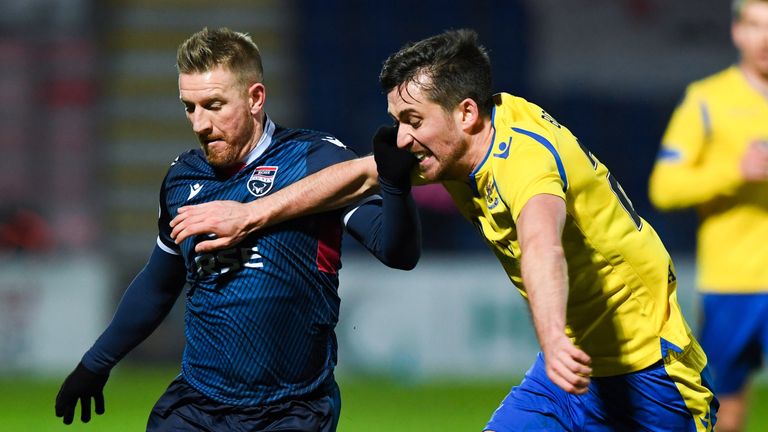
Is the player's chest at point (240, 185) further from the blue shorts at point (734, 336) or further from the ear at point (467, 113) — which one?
the blue shorts at point (734, 336)

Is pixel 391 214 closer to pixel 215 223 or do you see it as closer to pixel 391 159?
pixel 391 159

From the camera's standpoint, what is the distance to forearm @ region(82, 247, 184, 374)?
4.14 metres

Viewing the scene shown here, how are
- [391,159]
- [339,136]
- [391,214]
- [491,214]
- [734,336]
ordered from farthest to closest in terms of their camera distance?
1. [339,136]
2. [734,336]
3. [391,214]
4. [391,159]
5. [491,214]

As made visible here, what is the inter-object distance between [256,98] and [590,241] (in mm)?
1138

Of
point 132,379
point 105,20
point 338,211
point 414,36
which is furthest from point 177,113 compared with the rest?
point 338,211

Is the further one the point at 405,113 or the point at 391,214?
the point at 391,214

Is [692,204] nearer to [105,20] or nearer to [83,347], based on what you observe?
[83,347]

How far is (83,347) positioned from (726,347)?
6.41 metres

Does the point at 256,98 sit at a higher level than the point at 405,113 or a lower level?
lower

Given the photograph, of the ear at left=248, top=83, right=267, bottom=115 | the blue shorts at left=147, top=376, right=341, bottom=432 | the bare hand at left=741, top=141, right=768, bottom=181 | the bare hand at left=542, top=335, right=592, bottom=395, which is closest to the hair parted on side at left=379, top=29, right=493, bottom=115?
the ear at left=248, top=83, right=267, bottom=115

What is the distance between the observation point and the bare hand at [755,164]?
17.4 ft

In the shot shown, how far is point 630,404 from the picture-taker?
3686 millimetres

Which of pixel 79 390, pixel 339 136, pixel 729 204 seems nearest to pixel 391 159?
pixel 79 390

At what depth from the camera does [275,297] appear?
149 inches
